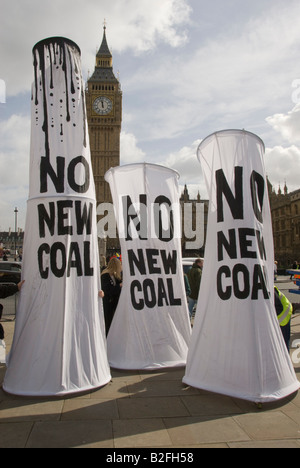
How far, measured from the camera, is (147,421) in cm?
353

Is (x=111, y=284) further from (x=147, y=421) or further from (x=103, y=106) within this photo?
(x=103, y=106)

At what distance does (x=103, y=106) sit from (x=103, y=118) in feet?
6.61

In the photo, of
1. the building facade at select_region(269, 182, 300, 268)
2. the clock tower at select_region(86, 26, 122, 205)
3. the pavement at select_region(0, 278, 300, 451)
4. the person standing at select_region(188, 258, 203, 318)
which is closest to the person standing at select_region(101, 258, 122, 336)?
the pavement at select_region(0, 278, 300, 451)

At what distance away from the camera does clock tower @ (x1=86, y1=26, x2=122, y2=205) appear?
6344cm

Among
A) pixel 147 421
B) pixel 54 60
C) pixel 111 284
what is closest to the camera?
pixel 147 421

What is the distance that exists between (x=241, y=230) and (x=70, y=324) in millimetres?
2334

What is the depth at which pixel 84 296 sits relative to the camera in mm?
4551

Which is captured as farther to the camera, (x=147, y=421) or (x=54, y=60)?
(x=54, y=60)

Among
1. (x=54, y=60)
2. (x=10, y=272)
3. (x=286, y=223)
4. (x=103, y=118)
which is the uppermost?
(x=103, y=118)

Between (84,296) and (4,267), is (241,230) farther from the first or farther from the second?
(4,267)

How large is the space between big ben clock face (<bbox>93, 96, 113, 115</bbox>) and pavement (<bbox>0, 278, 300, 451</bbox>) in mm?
63983

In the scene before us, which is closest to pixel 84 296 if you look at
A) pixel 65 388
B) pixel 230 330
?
pixel 65 388

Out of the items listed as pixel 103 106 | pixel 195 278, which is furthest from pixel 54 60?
pixel 103 106

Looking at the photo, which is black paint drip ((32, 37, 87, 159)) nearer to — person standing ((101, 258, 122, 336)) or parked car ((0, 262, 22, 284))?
person standing ((101, 258, 122, 336))
